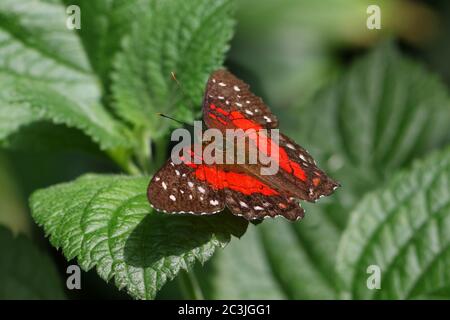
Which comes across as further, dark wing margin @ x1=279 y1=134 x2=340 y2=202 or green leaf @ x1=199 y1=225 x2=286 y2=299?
green leaf @ x1=199 y1=225 x2=286 y2=299

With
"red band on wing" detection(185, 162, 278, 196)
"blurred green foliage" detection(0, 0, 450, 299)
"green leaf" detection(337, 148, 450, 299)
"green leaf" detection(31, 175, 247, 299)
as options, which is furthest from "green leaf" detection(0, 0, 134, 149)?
"green leaf" detection(337, 148, 450, 299)

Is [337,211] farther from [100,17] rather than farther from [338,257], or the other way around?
[100,17]

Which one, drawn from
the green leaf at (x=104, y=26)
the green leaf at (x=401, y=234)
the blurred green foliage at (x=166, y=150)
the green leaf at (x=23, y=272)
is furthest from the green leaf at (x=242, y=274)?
the green leaf at (x=104, y=26)

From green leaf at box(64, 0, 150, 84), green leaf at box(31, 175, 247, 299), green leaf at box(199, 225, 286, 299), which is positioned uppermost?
green leaf at box(64, 0, 150, 84)

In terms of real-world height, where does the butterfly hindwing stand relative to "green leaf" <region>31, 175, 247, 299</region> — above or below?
above

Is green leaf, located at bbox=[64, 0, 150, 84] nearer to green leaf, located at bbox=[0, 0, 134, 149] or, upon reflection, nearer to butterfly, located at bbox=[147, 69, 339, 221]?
green leaf, located at bbox=[0, 0, 134, 149]

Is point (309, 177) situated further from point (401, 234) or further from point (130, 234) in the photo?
point (401, 234)

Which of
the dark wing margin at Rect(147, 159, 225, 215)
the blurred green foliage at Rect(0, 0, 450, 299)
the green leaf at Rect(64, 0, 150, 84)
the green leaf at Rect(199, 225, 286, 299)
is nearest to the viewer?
the dark wing margin at Rect(147, 159, 225, 215)

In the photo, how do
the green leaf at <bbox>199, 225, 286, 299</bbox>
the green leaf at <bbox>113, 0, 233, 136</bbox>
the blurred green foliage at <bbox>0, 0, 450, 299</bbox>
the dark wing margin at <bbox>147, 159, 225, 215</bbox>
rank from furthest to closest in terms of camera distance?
the green leaf at <bbox>199, 225, 286, 299</bbox> → the green leaf at <bbox>113, 0, 233, 136</bbox> → the blurred green foliage at <bbox>0, 0, 450, 299</bbox> → the dark wing margin at <bbox>147, 159, 225, 215</bbox>
